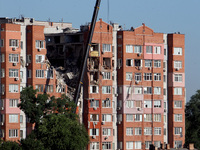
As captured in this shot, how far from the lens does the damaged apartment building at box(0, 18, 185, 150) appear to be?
109688mm

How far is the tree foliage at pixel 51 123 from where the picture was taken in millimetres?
100375

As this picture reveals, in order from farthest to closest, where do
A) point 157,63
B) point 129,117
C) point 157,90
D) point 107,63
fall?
point 157,90 → point 157,63 → point 129,117 → point 107,63

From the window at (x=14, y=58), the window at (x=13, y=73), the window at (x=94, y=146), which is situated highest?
the window at (x=14, y=58)

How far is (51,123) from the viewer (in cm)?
10194

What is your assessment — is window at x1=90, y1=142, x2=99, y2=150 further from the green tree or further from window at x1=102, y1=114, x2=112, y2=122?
the green tree

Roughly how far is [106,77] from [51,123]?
18006 millimetres

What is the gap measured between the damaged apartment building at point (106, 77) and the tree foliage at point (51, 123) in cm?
465

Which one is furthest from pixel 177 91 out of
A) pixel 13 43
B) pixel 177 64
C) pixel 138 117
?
pixel 13 43

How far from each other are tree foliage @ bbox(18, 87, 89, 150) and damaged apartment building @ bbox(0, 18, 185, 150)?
15.3ft

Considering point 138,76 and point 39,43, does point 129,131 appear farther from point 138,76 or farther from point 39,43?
point 39,43

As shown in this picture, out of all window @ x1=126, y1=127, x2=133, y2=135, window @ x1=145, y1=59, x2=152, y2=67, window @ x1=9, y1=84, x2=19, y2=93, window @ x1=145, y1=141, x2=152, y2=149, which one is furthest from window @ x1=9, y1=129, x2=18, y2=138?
window @ x1=145, y1=59, x2=152, y2=67

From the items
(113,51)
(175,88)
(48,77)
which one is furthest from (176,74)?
(48,77)

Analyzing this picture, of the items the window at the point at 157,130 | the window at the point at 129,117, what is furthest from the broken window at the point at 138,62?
the window at the point at 157,130

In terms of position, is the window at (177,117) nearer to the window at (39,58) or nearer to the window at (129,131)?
the window at (129,131)
